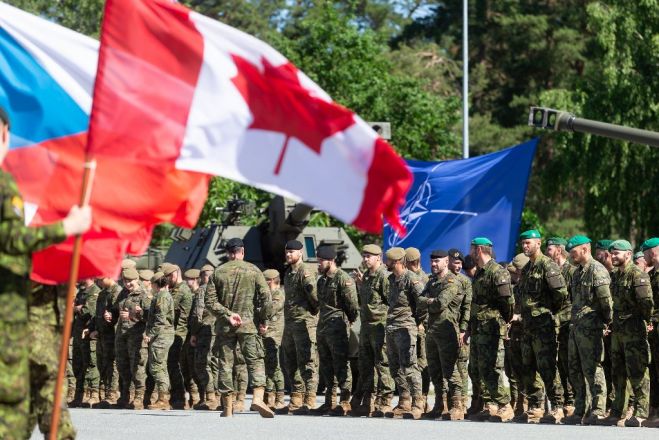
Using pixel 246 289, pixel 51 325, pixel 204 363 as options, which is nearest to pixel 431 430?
pixel 246 289

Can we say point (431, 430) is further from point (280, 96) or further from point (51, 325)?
point (280, 96)

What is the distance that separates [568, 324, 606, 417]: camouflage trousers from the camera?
14.9m

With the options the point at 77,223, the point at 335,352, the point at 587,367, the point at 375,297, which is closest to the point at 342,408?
the point at 335,352

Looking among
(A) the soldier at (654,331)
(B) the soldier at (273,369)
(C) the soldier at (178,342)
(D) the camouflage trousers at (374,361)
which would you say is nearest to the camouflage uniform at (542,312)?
(A) the soldier at (654,331)

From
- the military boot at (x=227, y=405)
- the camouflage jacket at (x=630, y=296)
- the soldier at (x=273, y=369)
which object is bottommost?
the military boot at (x=227, y=405)

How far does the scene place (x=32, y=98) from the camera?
30.1 feet

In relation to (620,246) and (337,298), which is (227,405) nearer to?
(337,298)

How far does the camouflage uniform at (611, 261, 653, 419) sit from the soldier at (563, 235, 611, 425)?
4.7 inches

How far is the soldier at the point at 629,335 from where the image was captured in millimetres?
14531

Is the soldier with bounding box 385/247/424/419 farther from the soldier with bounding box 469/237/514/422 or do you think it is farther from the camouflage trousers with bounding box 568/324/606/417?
the camouflage trousers with bounding box 568/324/606/417

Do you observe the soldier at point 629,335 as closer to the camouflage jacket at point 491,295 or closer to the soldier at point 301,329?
the camouflage jacket at point 491,295

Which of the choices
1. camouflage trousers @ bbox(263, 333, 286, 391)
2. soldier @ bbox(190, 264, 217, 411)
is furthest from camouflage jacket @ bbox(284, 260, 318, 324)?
soldier @ bbox(190, 264, 217, 411)

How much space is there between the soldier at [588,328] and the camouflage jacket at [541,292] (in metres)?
0.19

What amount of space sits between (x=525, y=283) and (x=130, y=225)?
307 inches
